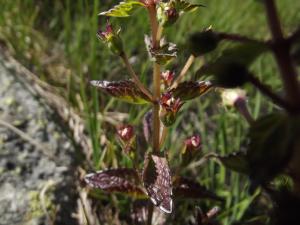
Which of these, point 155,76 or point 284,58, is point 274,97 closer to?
point 284,58

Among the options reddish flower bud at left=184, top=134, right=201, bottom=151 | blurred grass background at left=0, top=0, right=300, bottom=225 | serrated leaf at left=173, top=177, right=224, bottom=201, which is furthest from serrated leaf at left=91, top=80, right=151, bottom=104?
blurred grass background at left=0, top=0, right=300, bottom=225

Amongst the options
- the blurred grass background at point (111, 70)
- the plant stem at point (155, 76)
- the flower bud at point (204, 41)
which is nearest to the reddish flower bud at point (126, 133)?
the plant stem at point (155, 76)

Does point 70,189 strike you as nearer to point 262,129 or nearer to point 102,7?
point 262,129

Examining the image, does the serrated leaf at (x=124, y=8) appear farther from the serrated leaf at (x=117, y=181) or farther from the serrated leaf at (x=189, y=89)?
the serrated leaf at (x=117, y=181)

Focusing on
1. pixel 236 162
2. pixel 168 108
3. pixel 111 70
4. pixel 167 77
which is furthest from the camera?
pixel 111 70

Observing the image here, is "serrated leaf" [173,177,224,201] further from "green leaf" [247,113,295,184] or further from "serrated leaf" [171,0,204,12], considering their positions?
"green leaf" [247,113,295,184]

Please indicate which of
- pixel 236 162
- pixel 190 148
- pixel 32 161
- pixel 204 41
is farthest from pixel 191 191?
pixel 204 41

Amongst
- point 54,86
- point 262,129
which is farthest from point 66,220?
point 262,129
